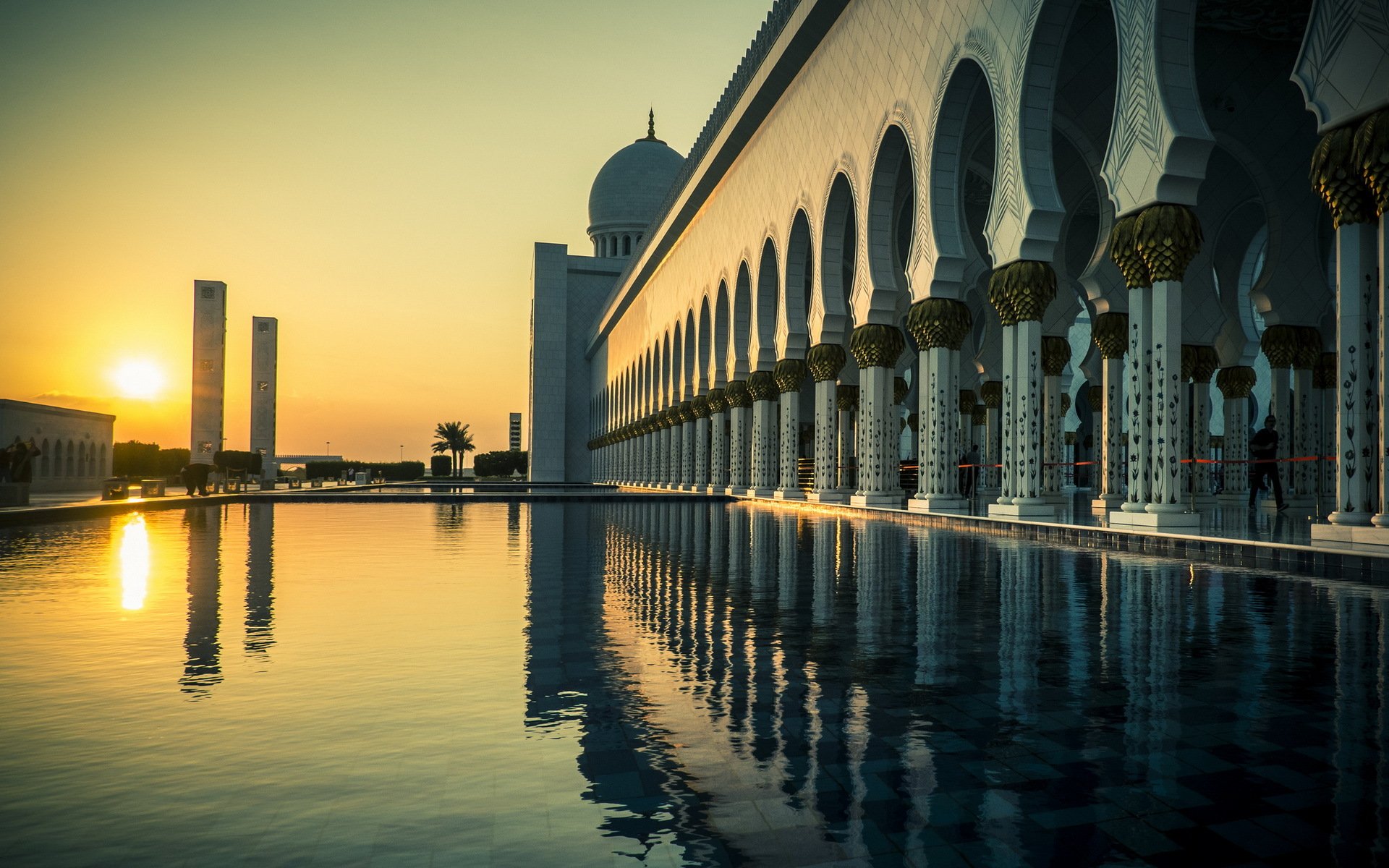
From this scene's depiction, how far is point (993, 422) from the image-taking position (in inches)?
686

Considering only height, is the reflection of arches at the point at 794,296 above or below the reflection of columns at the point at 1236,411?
above

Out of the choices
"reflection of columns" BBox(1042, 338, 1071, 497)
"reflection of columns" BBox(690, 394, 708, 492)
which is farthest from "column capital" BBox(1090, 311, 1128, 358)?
"reflection of columns" BBox(690, 394, 708, 492)

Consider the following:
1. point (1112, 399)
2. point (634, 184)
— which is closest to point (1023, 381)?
point (1112, 399)

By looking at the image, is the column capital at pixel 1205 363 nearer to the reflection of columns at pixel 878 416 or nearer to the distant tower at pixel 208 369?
the reflection of columns at pixel 878 416

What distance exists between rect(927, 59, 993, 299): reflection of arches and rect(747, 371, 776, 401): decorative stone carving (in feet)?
24.2

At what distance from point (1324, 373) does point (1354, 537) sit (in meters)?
7.15

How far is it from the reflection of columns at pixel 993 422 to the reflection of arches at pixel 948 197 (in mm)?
6676

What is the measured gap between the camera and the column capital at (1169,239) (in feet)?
23.4

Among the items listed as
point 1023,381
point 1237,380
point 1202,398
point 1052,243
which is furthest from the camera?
point 1202,398

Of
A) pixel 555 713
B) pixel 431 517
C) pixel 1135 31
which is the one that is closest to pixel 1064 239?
pixel 1135 31

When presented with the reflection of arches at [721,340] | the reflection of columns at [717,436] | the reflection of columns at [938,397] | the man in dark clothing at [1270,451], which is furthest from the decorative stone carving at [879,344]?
the reflection of arches at [721,340]

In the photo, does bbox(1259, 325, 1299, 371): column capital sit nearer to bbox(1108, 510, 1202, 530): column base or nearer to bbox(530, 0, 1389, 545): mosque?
bbox(530, 0, 1389, 545): mosque

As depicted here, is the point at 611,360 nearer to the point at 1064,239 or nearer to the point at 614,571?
the point at 1064,239

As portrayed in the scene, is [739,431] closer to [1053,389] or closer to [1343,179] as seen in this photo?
[1053,389]
